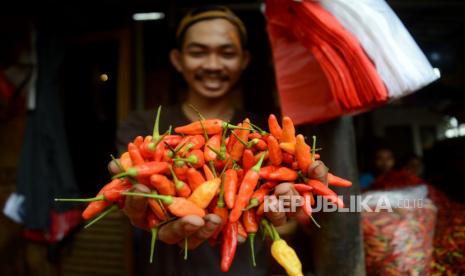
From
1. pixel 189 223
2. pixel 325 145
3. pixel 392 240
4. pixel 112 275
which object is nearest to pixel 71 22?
pixel 112 275

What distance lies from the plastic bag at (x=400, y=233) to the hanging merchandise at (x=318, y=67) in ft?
1.71

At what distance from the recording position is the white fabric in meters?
1.31

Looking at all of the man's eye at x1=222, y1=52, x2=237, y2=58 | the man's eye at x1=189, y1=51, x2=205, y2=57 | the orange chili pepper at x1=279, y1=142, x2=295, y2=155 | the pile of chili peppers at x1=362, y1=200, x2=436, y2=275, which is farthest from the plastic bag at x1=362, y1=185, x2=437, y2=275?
the man's eye at x1=189, y1=51, x2=205, y2=57

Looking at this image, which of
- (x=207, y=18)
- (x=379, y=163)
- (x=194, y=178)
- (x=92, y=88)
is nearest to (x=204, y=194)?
(x=194, y=178)

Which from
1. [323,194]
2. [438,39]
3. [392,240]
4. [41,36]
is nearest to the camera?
[323,194]

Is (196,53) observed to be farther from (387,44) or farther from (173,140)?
(387,44)

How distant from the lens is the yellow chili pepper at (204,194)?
1.18m

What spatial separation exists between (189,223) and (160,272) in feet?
3.30

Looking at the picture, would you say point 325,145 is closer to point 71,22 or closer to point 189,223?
point 189,223

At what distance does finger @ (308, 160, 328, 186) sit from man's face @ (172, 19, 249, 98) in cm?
104

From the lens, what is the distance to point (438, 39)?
2215 millimetres

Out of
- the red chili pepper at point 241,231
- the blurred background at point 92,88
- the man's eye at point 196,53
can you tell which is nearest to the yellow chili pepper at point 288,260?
the red chili pepper at point 241,231

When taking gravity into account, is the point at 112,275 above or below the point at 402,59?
below

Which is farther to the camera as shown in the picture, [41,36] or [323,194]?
[41,36]
